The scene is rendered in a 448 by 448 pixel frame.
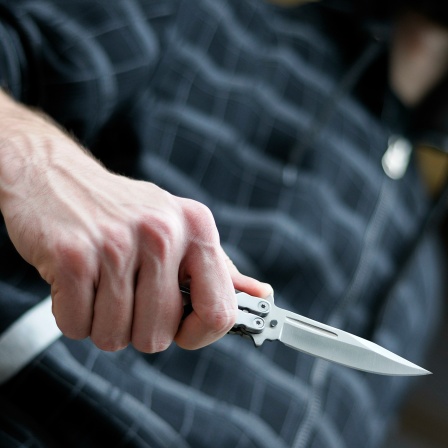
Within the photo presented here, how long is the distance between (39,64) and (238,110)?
0.85 ft

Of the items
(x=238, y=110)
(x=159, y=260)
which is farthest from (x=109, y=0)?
(x=159, y=260)

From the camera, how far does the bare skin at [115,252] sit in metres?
0.41

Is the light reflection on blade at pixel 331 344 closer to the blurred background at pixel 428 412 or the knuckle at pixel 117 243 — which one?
the knuckle at pixel 117 243

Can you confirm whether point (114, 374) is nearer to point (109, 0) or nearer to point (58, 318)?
point (58, 318)

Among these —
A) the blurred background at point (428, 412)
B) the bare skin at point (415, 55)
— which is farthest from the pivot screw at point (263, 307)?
the blurred background at point (428, 412)

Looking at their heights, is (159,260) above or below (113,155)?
above

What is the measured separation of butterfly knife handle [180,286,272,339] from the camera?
0.45m

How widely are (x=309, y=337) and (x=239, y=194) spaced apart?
0.32 m

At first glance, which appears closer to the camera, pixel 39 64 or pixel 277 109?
pixel 39 64

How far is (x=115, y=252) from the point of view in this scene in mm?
413

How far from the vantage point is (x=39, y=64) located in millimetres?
582

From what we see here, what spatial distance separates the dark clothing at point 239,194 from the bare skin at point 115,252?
0.12m

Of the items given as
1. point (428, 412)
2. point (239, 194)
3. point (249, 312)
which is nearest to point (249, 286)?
point (249, 312)

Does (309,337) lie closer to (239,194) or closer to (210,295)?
(210,295)
